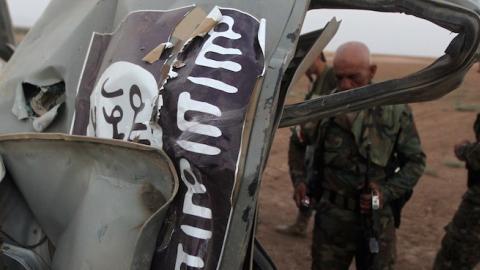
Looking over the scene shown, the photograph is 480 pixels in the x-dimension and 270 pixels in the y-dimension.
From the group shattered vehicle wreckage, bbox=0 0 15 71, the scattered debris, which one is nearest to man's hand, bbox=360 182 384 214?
shattered vehicle wreckage, bbox=0 0 15 71

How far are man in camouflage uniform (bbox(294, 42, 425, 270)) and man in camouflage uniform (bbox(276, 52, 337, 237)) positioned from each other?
0.33 meters

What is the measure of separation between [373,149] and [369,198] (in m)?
0.29

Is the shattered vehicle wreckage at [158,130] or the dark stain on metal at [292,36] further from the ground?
the dark stain on metal at [292,36]

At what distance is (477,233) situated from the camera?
4543mm

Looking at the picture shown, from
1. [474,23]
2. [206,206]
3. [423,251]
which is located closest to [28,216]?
[206,206]

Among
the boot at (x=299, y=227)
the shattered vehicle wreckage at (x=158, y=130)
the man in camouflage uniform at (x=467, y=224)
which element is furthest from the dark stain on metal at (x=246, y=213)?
the boot at (x=299, y=227)

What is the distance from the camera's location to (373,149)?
12.7 ft

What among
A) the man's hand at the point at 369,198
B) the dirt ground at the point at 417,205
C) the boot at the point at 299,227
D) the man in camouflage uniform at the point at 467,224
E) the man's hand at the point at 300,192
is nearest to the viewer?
the man's hand at the point at 369,198

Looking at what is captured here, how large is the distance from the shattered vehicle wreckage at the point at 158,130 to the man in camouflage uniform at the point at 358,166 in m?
1.74

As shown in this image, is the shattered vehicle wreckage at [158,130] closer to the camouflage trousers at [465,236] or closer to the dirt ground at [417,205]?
the camouflage trousers at [465,236]

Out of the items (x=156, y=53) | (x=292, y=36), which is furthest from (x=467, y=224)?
(x=156, y=53)

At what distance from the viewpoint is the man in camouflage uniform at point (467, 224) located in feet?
14.7

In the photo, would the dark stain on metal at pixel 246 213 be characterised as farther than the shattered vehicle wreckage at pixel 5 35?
No

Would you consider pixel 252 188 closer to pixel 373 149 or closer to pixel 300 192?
pixel 373 149
